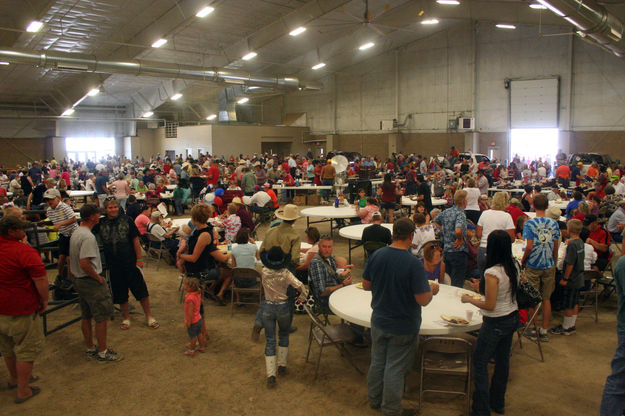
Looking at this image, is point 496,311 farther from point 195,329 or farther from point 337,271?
point 195,329

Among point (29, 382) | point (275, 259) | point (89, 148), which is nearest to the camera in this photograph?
point (275, 259)

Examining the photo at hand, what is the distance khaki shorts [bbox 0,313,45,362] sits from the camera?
3609 millimetres

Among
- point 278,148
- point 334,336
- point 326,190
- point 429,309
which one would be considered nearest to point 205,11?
point 326,190

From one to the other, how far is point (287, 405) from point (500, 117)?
1932 centimetres

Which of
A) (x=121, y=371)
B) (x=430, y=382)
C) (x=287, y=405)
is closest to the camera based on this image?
(x=287, y=405)

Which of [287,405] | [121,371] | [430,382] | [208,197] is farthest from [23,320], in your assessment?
[208,197]

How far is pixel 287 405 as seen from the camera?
363 cm

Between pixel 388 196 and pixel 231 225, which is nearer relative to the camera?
pixel 231 225

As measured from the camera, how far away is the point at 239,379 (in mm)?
4066

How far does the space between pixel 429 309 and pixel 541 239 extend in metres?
1.56

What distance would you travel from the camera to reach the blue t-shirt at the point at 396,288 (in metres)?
2.95

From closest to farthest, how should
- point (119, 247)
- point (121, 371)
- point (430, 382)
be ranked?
point (430, 382) → point (121, 371) → point (119, 247)

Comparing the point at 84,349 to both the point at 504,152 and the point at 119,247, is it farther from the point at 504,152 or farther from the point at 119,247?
the point at 504,152

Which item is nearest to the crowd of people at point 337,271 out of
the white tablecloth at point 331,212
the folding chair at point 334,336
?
the folding chair at point 334,336
